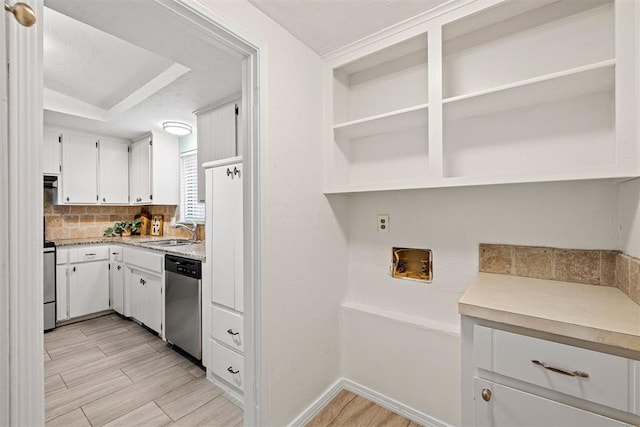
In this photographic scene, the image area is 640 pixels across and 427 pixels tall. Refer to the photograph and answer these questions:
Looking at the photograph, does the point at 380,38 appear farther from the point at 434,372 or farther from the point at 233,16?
the point at 434,372

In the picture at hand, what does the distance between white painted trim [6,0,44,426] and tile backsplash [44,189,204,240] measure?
8.77 ft

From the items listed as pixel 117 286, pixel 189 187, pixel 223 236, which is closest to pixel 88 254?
pixel 117 286

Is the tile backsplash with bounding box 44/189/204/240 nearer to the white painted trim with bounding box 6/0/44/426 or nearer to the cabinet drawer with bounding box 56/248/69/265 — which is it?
the cabinet drawer with bounding box 56/248/69/265

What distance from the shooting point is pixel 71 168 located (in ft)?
11.2

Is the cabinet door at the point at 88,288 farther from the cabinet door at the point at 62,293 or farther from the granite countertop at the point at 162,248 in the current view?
the granite countertop at the point at 162,248

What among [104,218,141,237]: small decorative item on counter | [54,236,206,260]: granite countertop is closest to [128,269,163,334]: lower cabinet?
[54,236,206,260]: granite countertop

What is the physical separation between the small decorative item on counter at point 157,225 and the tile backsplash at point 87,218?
0.20ft

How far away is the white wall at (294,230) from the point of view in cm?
142

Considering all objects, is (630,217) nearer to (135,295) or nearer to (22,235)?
(22,235)

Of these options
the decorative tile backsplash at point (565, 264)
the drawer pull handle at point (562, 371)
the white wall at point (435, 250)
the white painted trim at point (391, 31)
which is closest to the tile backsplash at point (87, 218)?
the white wall at point (435, 250)

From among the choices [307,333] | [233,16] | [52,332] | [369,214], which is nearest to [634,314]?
[369,214]

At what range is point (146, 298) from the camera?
9.23 feet

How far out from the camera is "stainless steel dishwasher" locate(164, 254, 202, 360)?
216 cm

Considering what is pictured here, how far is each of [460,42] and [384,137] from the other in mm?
645
